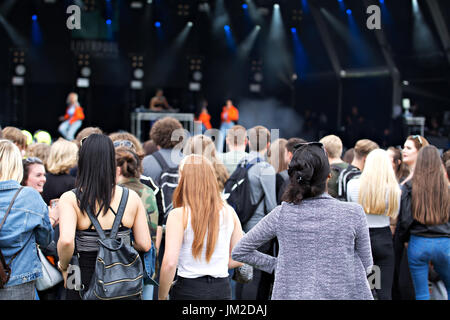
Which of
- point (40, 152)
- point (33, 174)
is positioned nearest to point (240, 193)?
point (33, 174)

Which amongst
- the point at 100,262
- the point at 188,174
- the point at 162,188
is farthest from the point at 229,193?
the point at 100,262

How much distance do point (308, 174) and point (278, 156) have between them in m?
2.35

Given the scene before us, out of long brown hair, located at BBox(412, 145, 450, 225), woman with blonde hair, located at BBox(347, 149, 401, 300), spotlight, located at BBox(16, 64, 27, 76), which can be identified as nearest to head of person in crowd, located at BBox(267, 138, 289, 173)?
woman with blonde hair, located at BBox(347, 149, 401, 300)

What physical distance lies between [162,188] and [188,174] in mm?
1113

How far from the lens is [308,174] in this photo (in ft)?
7.77

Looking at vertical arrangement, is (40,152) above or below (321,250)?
above

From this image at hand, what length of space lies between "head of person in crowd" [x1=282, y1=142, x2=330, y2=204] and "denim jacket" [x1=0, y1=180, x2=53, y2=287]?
129 cm

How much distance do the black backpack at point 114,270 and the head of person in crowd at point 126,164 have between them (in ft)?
2.35

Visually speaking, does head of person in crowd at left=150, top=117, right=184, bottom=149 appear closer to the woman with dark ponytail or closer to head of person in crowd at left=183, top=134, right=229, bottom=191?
head of person in crowd at left=183, top=134, right=229, bottom=191

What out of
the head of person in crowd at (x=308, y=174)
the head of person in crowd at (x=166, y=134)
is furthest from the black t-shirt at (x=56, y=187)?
the head of person in crowd at (x=308, y=174)

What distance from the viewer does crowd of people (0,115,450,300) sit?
2359mm

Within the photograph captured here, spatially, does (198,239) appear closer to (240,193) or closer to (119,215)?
(119,215)

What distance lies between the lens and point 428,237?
13.2 feet
